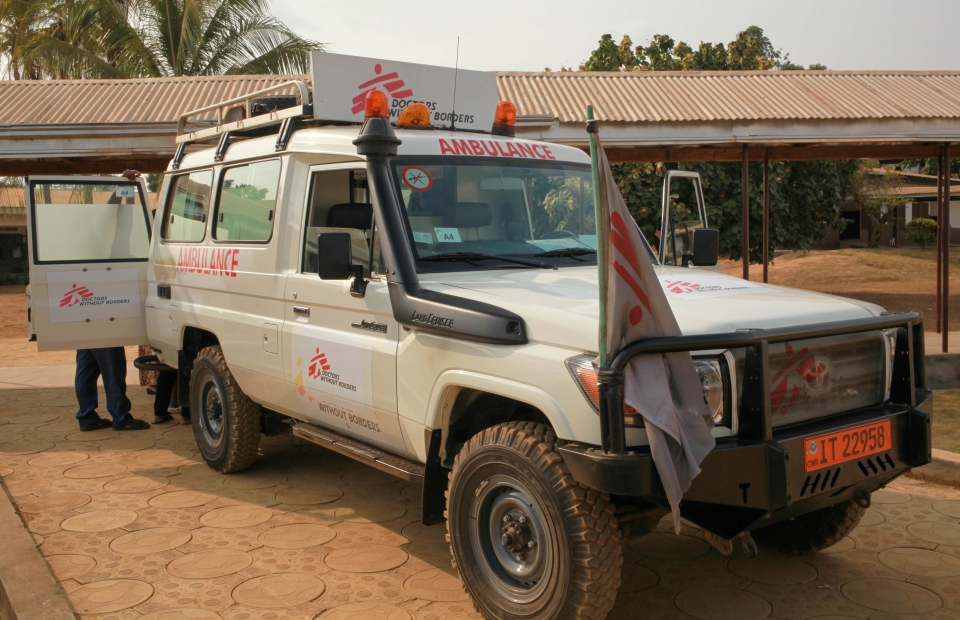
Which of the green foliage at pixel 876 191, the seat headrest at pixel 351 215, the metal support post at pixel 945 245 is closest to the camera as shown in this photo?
the seat headrest at pixel 351 215

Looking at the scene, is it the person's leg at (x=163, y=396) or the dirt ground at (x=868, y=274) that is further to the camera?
the dirt ground at (x=868, y=274)

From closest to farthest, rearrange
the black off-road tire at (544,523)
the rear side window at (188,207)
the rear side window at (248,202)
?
the black off-road tire at (544,523), the rear side window at (248,202), the rear side window at (188,207)

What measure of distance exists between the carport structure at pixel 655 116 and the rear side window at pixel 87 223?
1836mm

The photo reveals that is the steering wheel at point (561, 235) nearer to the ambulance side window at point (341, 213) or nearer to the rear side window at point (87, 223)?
the ambulance side window at point (341, 213)

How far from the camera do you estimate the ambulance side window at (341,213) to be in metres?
4.48

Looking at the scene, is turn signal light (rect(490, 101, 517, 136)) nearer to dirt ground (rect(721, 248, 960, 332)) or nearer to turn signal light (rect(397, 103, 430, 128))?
turn signal light (rect(397, 103, 430, 128))

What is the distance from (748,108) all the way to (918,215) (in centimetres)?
3268

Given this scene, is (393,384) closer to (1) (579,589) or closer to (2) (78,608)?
(1) (579,589)

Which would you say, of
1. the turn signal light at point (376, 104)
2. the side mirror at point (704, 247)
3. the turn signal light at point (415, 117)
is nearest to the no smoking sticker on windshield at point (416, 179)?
the turn signal light at point (376, 104)

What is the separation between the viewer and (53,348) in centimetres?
666

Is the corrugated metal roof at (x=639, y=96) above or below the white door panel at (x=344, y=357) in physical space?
above

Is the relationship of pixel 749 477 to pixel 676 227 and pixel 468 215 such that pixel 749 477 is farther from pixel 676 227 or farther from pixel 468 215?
pixel 676 227

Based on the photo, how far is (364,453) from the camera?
4.51 m

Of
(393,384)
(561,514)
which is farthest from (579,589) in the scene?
(393,384)
